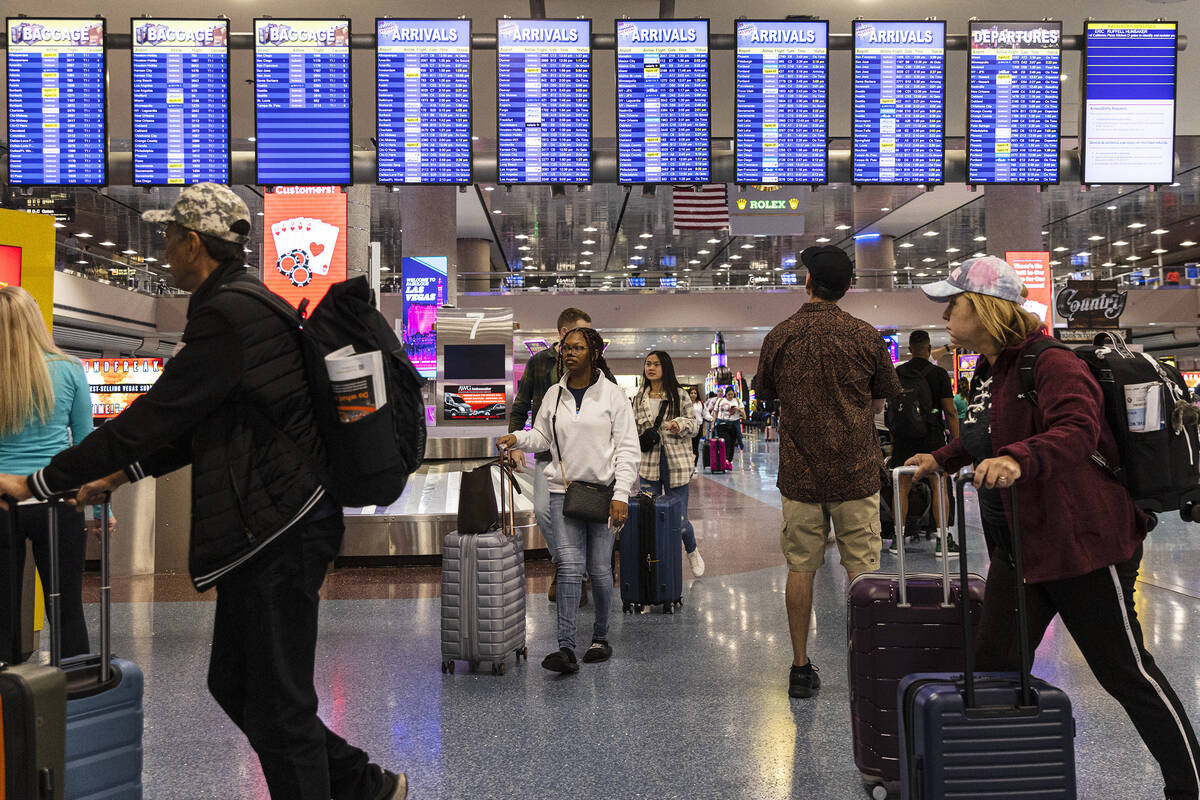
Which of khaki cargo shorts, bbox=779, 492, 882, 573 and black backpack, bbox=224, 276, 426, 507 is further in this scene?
khaki cargo shorts, bbox=779, 492, 882, 573

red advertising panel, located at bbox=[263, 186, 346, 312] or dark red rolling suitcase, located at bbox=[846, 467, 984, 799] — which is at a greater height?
red advertising panel, located at bbox=[263, 186, 346, 312]

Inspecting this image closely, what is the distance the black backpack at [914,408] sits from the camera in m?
7.63

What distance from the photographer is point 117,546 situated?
7445 millimetres

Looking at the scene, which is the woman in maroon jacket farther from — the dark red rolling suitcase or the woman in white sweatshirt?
the woman in white sweatshirt

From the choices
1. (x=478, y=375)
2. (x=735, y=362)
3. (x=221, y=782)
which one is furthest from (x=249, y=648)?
(x=735, y=362)

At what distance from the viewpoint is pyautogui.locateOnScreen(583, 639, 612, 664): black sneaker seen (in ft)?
15.6

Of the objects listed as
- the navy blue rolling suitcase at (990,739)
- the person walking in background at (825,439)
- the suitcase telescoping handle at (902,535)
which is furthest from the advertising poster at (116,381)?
the navy blue rolling suitcase at (990,739)

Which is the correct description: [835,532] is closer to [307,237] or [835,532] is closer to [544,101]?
[544,101]

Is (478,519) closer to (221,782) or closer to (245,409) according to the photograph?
(221,782)

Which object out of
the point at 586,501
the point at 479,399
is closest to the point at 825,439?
the point at 586,501

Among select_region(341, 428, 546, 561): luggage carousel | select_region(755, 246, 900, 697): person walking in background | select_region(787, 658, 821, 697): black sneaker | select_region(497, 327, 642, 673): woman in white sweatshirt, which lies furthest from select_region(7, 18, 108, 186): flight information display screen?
select_region(787, 658, 821, 697): black sneaker

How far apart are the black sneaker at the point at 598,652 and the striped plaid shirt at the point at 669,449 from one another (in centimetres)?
184

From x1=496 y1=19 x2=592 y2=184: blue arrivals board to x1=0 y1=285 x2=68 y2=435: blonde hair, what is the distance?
157 inches

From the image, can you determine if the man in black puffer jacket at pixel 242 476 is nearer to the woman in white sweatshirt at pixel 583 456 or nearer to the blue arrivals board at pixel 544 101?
the woman in white sweatshirt at pixel 583 456
